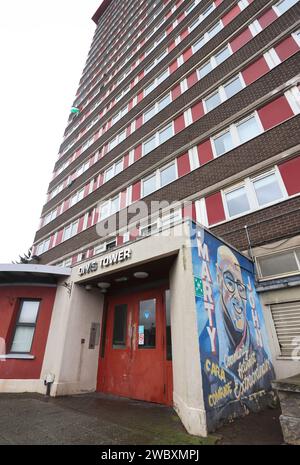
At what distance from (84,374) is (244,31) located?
18492 mm

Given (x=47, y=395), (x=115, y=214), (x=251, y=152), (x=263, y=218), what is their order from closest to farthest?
(x=47, y=395) → (x=263, y=218) → (x=251, y=152) → (x=115, y=214)

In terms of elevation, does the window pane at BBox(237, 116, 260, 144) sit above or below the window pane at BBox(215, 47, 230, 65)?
below

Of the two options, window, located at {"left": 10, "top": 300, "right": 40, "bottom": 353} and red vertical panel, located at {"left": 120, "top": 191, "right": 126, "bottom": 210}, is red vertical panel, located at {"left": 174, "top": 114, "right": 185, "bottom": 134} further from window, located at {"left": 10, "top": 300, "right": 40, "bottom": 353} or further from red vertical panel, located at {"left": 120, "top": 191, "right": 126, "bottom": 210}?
window, located at {"left": 10, "top": 300, "right": 40, "bottom": 353}

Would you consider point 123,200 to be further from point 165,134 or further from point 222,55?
point 222,55

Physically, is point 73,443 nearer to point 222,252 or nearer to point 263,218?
point 222,252

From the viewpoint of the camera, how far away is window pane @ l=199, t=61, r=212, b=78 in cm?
1377

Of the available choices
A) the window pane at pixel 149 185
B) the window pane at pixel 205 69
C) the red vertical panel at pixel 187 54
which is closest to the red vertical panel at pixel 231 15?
the red vertical panel at pixel 187 54

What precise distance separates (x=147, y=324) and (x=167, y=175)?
26.9ft

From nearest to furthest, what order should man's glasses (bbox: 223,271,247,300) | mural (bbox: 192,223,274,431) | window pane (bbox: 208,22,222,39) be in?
1. mural (bbox: 192,223,274,431)
2. man's glasses (bbox: 223,271,247,300)
3. window pane (bbox: 208,22,222,39)

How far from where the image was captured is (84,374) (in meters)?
7.26

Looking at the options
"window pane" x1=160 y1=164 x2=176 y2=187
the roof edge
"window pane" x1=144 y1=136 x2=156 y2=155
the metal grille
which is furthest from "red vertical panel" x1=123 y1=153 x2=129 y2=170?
the roof edge

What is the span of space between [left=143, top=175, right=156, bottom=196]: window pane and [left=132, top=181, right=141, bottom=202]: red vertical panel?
1.12 ft
